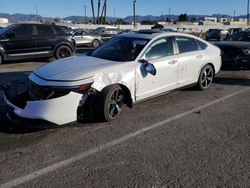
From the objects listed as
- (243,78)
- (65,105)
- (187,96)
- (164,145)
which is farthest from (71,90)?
(243,78)

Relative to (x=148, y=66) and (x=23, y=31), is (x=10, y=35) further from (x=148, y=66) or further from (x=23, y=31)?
(x=148, y=66)

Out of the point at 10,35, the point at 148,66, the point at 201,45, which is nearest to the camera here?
the point at 148,66

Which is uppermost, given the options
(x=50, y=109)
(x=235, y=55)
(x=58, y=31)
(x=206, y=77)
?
(x=58, y=31)

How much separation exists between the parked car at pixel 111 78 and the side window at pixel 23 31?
6.59m

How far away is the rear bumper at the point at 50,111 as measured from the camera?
4535 mm

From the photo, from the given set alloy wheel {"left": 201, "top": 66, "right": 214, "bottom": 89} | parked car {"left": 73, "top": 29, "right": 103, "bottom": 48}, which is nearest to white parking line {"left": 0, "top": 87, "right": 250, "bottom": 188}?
alloy wheel {"left": 201, "top": 66, "right": 214, "bottom": 89}

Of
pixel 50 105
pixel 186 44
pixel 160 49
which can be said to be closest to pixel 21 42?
pixel 186 44

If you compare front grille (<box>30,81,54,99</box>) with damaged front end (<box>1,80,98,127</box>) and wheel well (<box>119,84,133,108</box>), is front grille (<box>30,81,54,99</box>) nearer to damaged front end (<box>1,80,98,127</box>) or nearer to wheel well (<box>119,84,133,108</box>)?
damaged front end (<box>1,80,98,127</box>)

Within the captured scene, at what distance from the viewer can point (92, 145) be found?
446 cm

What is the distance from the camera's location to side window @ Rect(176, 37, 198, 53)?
6.90 m

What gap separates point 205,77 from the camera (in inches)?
306

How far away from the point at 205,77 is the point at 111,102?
3359 millimetres

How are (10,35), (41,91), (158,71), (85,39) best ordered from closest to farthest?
1. (41,91)
2. (158,71)
3. (10,35)
4. (85,39)

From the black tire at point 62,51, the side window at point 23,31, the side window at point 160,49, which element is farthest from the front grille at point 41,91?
the black tire at point 62,51
